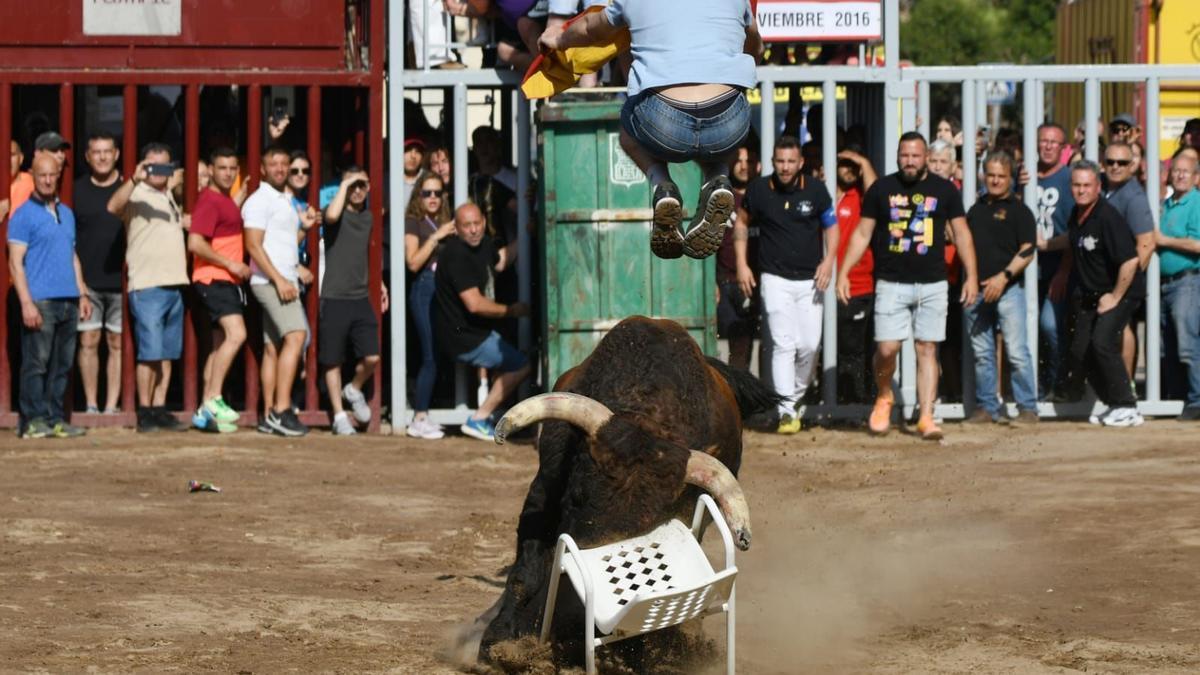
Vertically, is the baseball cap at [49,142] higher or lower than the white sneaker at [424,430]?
higher

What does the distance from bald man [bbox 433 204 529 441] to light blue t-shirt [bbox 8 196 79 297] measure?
2.73 metres

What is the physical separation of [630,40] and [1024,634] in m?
3.06

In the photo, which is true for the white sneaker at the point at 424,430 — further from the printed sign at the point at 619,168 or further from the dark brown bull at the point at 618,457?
the dark brown bull at the point at 618,457

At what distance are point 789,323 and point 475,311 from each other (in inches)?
92.8

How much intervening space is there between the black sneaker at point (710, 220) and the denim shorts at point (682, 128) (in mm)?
152

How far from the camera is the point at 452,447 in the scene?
44.7 feet

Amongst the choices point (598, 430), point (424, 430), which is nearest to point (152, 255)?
point (424, 430)

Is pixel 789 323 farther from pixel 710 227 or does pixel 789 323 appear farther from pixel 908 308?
pixel 710 227

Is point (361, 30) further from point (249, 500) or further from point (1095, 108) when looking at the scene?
point (1095, 108)

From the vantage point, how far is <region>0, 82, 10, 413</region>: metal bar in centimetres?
1380

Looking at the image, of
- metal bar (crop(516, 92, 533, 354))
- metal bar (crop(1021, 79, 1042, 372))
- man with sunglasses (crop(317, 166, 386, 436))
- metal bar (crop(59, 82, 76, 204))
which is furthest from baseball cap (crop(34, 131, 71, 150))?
metal bar (crop(1021, 79, 1042, 372))

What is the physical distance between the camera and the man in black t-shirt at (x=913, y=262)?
44.6ft

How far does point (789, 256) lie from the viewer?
538 inches

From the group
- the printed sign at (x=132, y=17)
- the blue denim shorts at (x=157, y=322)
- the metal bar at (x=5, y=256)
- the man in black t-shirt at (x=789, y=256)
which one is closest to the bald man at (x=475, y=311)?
the man in black t-shirt at (x=789, y=256)
